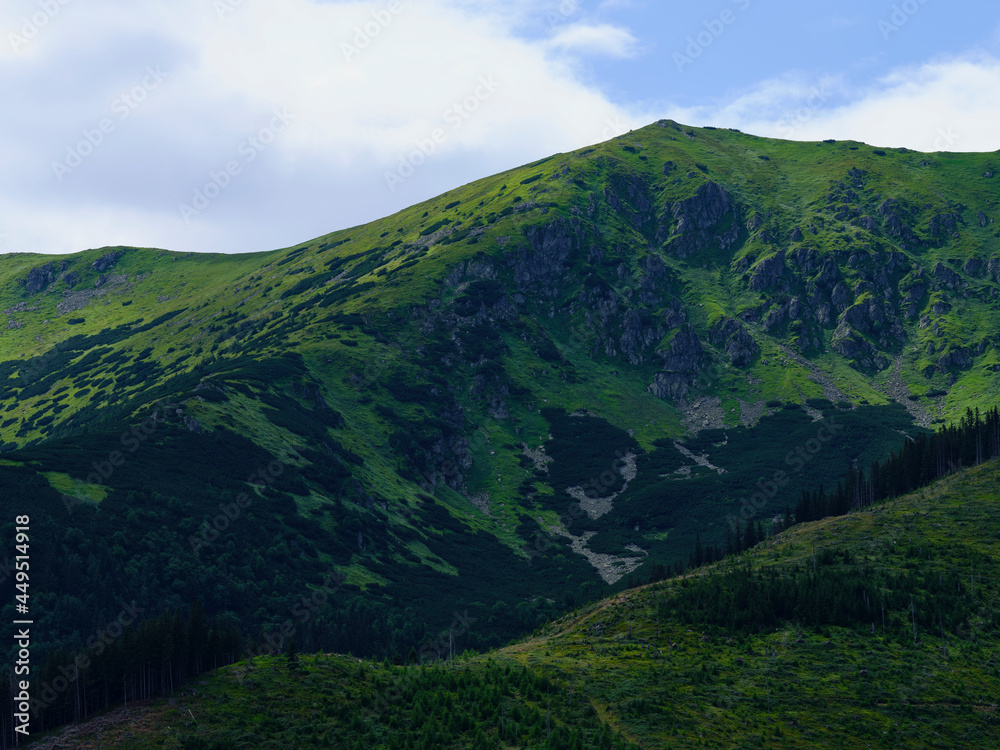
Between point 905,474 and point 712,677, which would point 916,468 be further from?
point 712,677

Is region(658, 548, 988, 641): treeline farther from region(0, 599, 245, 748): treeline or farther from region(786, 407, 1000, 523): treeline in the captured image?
region(0, 599, 245, 748): treeline

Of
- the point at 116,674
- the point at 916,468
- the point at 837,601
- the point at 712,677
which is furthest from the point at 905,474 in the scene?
the point at 116,674

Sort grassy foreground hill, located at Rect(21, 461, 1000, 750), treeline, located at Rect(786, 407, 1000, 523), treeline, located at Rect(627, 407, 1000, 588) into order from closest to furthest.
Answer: grassy foreground hill, located at Rect(21, 461, 1000, 750)
treeline, located at Rect(627, 407, 1000, 588)
treeline, located at Rect(786, 407, 1000, 523)

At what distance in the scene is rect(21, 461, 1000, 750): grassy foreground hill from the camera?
68.8 metres

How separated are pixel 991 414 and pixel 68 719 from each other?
173290mm

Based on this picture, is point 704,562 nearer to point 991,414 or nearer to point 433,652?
point 433,652

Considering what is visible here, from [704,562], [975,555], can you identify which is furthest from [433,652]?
[975,555]

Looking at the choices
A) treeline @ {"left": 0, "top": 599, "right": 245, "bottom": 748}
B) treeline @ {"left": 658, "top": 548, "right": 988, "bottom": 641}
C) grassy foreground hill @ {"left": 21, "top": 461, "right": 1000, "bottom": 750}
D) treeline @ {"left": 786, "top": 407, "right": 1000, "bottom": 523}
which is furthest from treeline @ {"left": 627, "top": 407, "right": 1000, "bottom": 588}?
treeline @ {"left": 0, "top": 599, "right": 245, "bottom": 748}

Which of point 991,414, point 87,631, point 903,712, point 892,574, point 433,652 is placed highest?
point 991,414

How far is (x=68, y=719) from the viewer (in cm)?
6825

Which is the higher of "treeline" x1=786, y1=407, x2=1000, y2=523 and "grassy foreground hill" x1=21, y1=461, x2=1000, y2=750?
"treeline" x1=786, y1=407, x2=1000, y2=523

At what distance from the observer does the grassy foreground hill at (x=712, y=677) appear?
68812mm

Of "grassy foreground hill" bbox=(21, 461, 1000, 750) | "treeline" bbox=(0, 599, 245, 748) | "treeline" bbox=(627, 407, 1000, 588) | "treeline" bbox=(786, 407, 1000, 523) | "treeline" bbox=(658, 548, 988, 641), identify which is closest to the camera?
"treeline" bbox=(0, 599, 245, 748)

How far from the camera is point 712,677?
8844 centimetres
